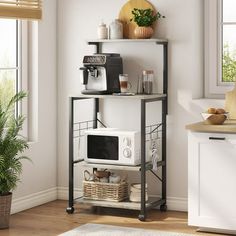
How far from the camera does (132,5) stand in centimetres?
583

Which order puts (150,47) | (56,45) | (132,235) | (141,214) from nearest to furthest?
(132,235)
(141,214)
(150,47)
(56,45)

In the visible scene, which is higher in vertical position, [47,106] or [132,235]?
[47,106]

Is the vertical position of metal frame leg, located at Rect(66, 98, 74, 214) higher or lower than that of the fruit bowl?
lower

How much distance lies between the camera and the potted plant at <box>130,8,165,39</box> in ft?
18.5

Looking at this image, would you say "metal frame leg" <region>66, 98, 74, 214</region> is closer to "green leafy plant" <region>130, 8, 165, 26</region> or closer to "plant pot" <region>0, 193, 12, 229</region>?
"plant pot" <region>0, 193, 12, 229</region>

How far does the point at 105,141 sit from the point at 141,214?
68 cm

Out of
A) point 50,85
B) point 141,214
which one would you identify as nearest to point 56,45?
point 50,85

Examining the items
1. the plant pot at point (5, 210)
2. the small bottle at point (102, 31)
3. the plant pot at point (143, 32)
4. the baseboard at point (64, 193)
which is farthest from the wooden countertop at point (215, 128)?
the baseboard at point (64, 193)

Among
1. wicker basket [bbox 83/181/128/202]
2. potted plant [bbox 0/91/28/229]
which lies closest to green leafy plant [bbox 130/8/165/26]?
potted plant [bbox 0/91/28/229]

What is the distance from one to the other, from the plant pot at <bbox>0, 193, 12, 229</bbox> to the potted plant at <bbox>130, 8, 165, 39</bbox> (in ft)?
5.54

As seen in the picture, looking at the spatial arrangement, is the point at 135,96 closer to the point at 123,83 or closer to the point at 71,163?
the point at 123,83

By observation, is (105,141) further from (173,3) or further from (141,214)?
(173,3)

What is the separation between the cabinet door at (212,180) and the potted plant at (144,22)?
3.45 feet

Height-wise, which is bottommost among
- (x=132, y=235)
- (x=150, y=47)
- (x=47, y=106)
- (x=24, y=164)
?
(x=132, y=235)
